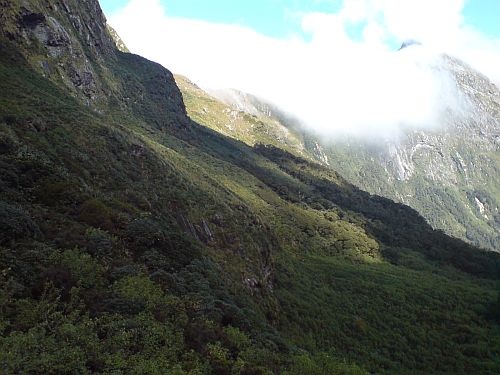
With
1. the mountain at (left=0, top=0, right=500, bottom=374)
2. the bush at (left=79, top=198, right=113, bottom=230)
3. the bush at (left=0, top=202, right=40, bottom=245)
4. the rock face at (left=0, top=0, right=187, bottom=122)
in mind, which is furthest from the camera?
the rock face at (left=0, top=0, right=187, bottom=122)

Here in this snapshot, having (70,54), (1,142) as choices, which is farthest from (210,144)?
(1,142)

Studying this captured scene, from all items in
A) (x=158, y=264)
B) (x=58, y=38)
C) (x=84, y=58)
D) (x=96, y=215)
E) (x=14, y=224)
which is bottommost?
(x=14, y=224)

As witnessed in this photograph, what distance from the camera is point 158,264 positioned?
31.9 meters

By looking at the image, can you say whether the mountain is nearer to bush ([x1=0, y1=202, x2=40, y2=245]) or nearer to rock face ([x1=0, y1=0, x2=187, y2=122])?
bush ([x1=0, y1=202, x2=40, y2=245])

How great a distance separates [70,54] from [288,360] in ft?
324

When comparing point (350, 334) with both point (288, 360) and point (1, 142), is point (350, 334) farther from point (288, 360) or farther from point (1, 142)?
point (1, 142)

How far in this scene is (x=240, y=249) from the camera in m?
62.8

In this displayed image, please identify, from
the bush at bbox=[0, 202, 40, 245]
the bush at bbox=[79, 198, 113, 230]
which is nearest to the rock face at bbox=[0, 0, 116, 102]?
the bush at bbox=[79, 198, 113, 230]

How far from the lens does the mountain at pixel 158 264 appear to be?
22.1 meters

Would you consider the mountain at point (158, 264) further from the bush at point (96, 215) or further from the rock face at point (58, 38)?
the rock face at point (58, 38)

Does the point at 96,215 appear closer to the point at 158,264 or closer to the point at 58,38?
the point at 158,264

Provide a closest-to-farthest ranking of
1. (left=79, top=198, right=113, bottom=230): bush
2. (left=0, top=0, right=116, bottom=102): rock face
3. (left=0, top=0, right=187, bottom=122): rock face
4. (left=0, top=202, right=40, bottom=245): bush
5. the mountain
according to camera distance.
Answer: the mountain < (left=0, top=202, right=40, bottom=245): bush < (left=79, top=198, right=113, bottom=230): bush < (left=0, top=0, right=116, bottom=102): rock face < (left=0, top=0, right=187, bottom=122): rock face

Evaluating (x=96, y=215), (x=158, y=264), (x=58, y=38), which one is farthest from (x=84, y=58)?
(x=158, y=264)

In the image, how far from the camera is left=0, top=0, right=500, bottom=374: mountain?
872 inches
